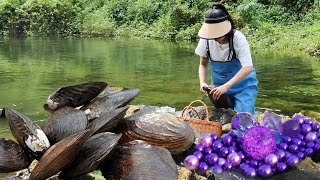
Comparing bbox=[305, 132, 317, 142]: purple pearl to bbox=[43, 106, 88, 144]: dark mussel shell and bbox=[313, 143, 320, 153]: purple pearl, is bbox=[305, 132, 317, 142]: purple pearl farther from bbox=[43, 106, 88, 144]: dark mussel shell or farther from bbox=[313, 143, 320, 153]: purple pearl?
bbox=[43, 106, 88, 144]: dark mussel shell

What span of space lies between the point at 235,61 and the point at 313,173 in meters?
1.67

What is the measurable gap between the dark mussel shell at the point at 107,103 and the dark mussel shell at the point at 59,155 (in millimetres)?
801

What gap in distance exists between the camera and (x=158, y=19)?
24.2 meters

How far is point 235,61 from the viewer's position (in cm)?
491

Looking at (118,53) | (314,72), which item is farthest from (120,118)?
(118,53)

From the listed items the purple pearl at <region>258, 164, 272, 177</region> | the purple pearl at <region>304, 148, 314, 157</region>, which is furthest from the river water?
the purple pearl at <region>258, 164, 272, 177</region>

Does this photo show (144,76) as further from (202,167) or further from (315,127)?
(202,167)

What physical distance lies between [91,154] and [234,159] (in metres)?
1.22

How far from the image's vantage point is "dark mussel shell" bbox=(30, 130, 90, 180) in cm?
257

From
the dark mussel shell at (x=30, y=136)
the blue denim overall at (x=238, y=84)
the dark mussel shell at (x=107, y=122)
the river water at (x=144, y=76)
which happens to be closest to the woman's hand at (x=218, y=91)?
the blue denim overall at (x=238, y=84)

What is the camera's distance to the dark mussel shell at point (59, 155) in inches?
101

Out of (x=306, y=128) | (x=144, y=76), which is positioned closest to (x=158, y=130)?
(x=306, y=128)

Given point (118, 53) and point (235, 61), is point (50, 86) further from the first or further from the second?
point (118, 53)

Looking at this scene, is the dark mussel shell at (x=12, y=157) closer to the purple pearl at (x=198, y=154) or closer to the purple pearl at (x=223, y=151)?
the purple pearl at (x=198, y=154)
